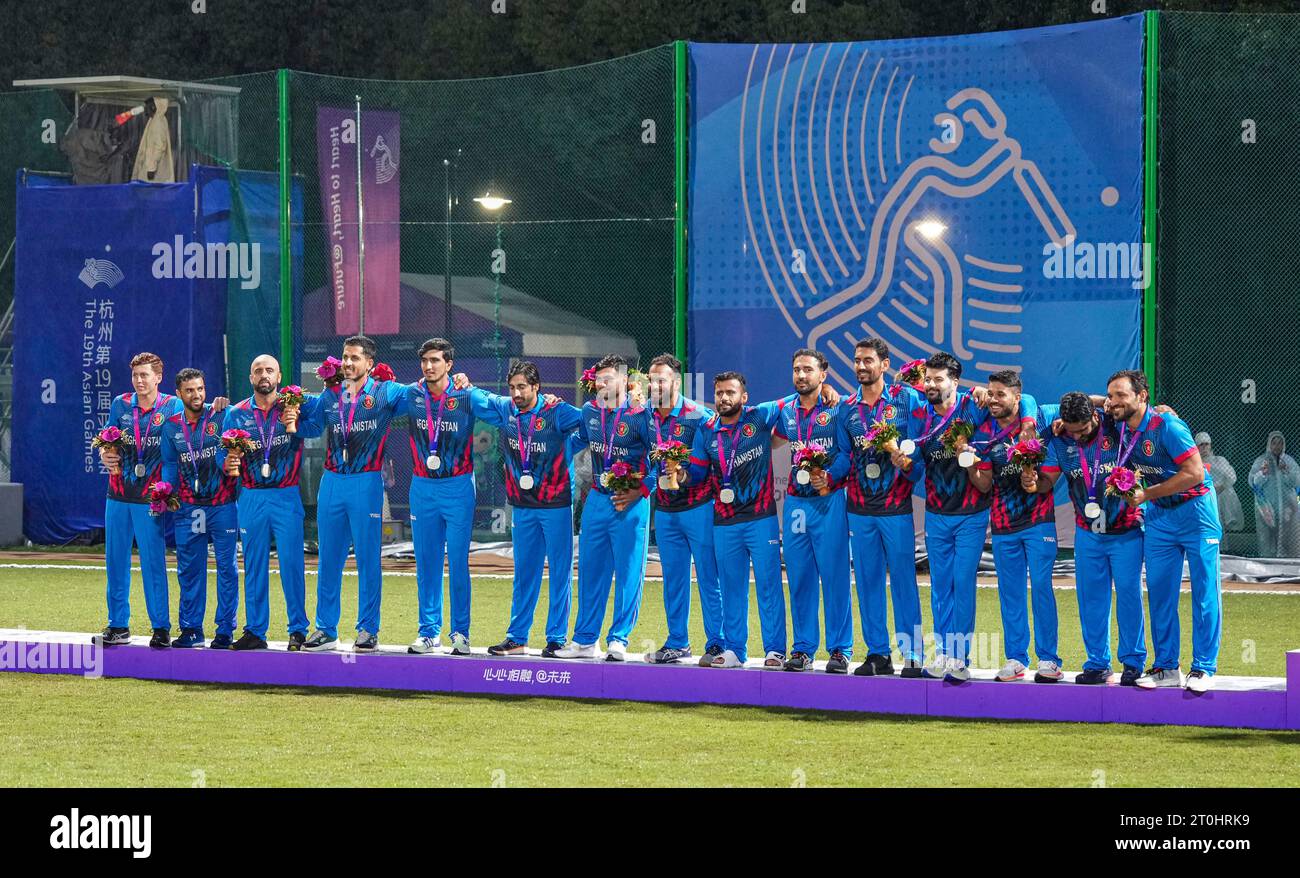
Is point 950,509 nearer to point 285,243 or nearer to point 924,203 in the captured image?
point 924,203

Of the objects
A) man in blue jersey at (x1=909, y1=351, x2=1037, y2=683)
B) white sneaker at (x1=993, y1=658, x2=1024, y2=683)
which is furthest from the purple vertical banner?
white sneaker at (x1=993, y1=658, x2=1024, y2=683)

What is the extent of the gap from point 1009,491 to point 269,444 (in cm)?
499

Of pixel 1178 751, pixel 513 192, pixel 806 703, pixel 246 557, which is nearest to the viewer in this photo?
pixel 1178 751

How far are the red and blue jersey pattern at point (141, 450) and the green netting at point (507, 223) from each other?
25.3 feet

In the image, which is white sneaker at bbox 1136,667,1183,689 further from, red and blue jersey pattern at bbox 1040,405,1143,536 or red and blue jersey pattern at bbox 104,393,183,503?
red and blue jersey pattern at bbox 104,393,183,503

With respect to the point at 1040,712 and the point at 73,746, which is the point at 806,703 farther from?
the point at 73,746

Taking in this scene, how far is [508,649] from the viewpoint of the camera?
1198 cm

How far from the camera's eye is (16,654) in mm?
12602

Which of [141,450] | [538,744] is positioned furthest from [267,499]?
[538,744]

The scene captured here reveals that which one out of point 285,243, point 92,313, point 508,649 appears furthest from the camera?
point 92,313

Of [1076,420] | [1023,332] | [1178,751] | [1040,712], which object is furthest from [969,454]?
[1023,332]

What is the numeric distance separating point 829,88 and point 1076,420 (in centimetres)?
919

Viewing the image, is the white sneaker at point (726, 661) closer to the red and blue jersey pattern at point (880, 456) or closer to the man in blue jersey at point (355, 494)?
the red and blue jersey pattern at point (880, 456)

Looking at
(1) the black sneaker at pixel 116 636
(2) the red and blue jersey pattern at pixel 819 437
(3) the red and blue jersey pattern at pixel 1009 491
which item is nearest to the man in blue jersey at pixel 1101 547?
(3) the red and blue jersey pattern at pixel 1009 491
